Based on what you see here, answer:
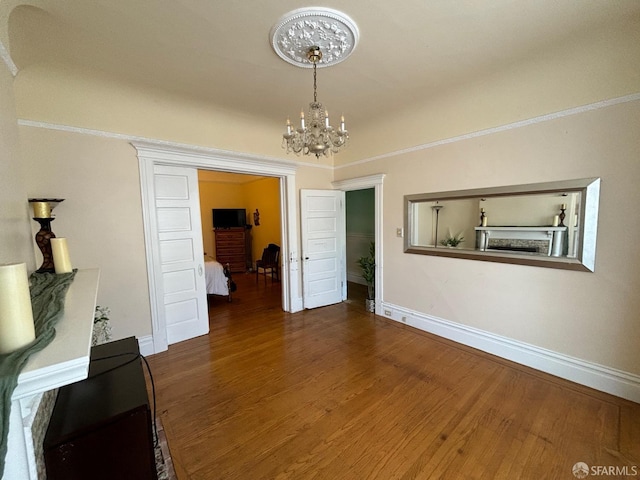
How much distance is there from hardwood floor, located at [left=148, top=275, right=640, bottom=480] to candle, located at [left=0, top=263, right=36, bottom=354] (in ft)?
4.65

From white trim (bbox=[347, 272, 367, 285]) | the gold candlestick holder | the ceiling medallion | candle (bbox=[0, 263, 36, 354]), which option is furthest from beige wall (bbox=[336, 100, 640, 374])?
the gold candlestick holder

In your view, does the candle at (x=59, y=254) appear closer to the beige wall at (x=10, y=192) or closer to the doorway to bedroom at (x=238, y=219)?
the beige wall at (x=10, y=192)

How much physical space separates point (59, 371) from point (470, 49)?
3087 mm

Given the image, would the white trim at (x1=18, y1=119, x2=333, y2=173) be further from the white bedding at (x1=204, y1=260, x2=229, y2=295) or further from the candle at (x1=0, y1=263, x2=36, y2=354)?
the candle at (x1=0, y1=263, x2=36, y2=354)

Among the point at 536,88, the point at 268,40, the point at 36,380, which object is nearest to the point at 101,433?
the point at 36,380

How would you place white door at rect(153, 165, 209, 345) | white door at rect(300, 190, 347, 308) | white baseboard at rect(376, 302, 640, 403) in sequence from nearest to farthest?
white baseboard at rect(376, 302, 640, 403) < white door at rect(153, 165, 209, 345) < white door at rect(300, 190, 347, 308)

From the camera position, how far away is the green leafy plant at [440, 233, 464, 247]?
3.14m

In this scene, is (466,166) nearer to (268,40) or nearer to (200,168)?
(268,40)

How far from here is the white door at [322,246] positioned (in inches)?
169

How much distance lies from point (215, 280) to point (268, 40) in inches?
153

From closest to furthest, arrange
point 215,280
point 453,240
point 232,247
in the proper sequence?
1. point 453,240
2. point 215,280
3. point 232,247

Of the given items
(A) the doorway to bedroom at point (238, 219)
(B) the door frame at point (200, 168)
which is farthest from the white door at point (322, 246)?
(A) the doorway to bedroom at point (238, 219)

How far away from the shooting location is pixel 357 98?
2.95 metres

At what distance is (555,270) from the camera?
8.00ft
